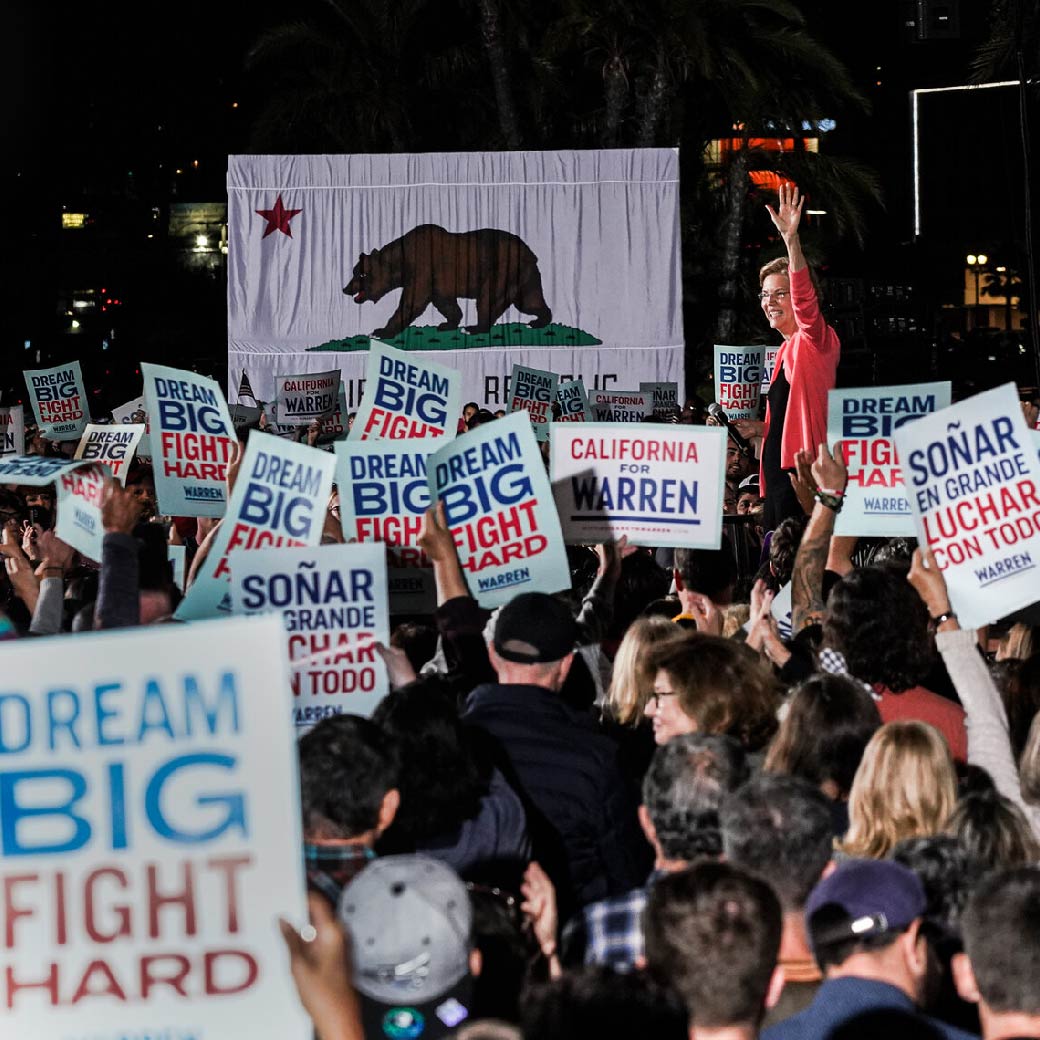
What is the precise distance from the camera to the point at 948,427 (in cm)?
698

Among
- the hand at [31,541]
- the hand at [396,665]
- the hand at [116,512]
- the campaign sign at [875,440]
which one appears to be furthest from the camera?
the hand at [31,541]

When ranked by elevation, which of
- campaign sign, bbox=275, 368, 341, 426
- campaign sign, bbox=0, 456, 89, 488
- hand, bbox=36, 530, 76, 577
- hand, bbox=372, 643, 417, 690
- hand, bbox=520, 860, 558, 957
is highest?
campaign sign, bbox=275, 368, 341, 426

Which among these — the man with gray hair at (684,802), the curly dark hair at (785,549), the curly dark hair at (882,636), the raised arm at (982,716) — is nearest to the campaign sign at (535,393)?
the curly dark hair at (785,549)

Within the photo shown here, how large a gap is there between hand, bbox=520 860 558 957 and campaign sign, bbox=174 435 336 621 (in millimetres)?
3120

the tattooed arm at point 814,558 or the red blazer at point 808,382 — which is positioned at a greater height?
the red blazer at point 808,382

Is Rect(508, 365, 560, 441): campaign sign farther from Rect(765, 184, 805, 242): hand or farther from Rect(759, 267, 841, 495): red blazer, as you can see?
Rect(765, 184, 805, 242): hand

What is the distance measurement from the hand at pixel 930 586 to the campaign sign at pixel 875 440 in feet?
7.70

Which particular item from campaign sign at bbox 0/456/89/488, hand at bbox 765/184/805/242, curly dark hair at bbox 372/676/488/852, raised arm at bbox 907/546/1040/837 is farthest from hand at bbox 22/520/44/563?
curly dark hair at bbox 372/676/488/852

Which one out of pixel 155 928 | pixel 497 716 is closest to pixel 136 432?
pixel 497 716

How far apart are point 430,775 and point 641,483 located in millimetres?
4231

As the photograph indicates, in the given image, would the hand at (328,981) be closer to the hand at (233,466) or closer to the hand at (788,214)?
the hand at (233,466)

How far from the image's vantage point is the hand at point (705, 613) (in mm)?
7430

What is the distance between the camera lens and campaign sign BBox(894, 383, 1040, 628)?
6.80 metres

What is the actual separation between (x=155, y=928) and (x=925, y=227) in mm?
20269
